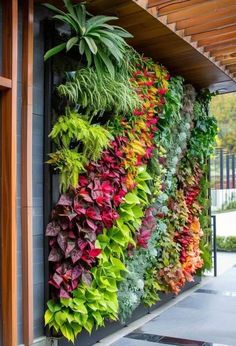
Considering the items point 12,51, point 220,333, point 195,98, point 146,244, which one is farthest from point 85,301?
point 195,98

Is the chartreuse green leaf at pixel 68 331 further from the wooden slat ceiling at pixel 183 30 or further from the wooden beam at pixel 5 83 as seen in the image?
the wooden slat ceiling at pixel 183 30

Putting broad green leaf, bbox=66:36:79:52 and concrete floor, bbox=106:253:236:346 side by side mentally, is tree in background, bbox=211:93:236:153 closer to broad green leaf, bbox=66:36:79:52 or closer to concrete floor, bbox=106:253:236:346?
concrete floor, bbox=106:253:236:346

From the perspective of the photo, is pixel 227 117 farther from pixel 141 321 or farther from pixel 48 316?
pixel 48 316

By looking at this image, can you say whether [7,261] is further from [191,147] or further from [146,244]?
[191,147]

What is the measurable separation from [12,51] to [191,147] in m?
3.13

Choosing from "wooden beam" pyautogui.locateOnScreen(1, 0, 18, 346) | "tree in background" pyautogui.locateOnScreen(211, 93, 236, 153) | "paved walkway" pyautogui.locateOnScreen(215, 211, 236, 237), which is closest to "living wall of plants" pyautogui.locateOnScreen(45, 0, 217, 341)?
"wooden beam" pyautogui.locateOnScreen(1, 0, 18, 346)

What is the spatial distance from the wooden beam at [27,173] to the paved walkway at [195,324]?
3.35 ft

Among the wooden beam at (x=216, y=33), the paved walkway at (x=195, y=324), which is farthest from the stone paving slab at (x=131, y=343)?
the wooden beam at (x=216, y=33)

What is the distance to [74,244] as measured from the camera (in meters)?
3.25

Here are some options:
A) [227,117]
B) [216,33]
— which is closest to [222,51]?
[216,33]

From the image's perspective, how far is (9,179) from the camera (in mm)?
2928

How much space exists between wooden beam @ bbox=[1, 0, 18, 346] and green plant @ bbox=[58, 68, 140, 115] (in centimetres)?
44

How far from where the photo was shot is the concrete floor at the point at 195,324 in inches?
145

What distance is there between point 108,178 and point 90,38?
1.16 metres
